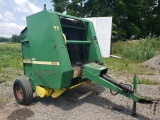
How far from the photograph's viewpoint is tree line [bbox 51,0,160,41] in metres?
19.5

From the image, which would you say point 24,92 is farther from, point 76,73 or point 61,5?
point 61,5

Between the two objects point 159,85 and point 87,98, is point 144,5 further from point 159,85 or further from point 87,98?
point 87,98

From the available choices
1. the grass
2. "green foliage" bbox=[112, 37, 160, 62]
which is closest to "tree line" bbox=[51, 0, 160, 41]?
"green foliage" bbox=[112, 37, 160, 62]

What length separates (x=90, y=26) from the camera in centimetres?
446

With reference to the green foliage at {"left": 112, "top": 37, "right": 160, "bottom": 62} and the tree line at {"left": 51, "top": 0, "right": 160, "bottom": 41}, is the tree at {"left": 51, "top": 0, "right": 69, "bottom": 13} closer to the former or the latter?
the tree line at {"left": 51, "top": 0, "right": 160, "bottom": 41}

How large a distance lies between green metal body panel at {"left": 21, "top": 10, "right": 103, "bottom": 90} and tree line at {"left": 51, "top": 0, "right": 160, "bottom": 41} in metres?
14.9

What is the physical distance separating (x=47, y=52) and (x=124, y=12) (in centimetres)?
1893

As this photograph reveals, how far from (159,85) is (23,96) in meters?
3.82

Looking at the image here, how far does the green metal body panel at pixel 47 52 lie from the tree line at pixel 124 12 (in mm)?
14921

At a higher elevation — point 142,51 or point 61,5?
point 61,5

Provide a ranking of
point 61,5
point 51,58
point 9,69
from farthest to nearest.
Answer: point 61,5, point 9,69, point 51,58

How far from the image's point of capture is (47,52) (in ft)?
11.5

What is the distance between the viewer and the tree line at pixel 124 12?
19.5m

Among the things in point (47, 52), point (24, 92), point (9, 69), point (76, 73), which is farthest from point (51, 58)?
point (9, 69)
